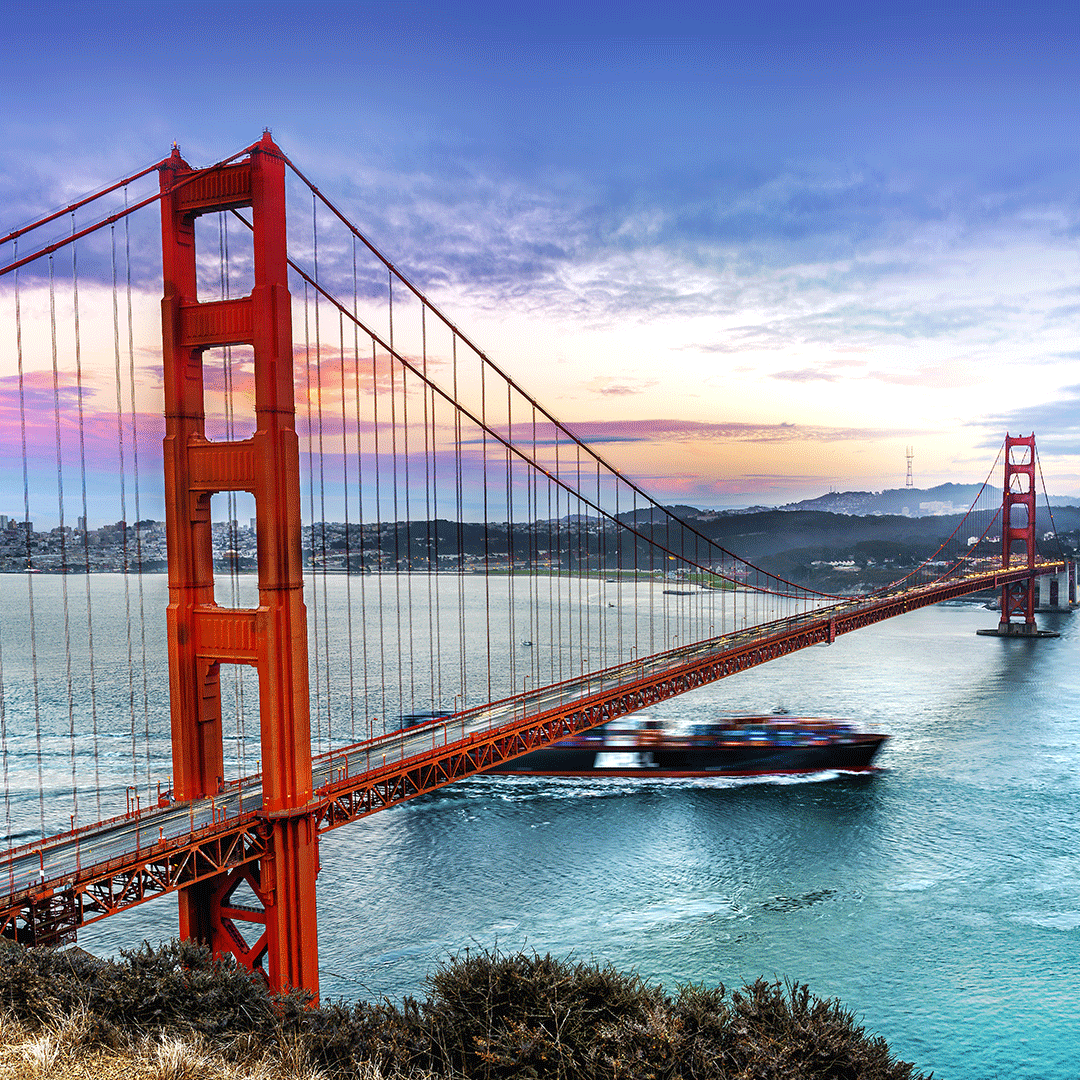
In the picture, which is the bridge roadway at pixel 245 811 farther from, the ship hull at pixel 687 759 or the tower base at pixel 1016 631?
the tower base at pixel 1016 631

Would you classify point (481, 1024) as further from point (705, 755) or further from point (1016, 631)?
point (1016, 631)

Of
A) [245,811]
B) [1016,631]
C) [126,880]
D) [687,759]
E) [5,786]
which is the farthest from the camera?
[1016,631]

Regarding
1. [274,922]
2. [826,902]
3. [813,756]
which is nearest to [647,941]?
[826,902]

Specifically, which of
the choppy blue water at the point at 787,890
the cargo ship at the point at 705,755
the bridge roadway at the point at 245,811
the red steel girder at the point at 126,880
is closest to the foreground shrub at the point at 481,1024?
the red steel girder at the point at 126,880

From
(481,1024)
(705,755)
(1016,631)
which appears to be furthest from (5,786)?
(1016,631)

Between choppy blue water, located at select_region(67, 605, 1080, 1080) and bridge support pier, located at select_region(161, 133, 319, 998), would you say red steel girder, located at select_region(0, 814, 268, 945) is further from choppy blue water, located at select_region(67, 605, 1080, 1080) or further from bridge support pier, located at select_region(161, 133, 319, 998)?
choppy blue water, located at select_region(67, 605, 1080, 1080)

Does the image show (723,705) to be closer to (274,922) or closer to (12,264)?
(274,922)
